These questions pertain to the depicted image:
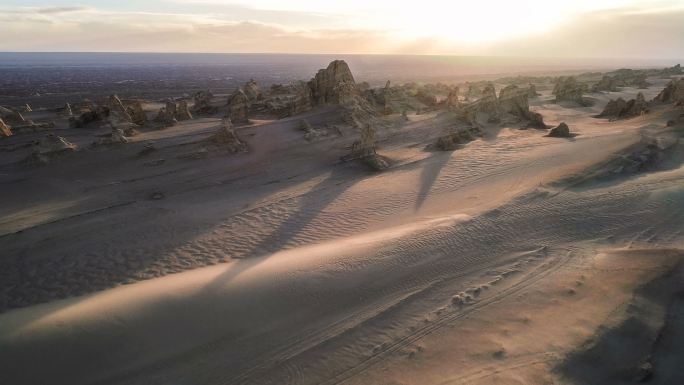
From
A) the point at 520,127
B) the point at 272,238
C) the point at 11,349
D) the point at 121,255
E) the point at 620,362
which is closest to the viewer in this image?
the point at 620,362

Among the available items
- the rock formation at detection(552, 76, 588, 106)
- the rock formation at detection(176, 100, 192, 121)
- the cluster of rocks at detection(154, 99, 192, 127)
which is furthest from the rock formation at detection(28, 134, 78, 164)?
the rock formation at detection(552, 76, 588, 106)

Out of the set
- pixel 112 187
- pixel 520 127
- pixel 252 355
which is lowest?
pixel 252 355

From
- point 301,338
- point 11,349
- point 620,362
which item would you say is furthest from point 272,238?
point 620,362

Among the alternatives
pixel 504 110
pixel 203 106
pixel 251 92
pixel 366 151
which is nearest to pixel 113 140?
pixel 366 151

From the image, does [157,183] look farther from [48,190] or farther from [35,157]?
[35,157]

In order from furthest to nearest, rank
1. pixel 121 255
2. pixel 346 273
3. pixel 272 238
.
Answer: pixel 272 238
pixel 121 255
pixel 346 273

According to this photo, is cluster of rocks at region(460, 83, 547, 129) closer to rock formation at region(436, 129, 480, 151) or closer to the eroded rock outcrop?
rock formation at region(436, 129, 480, 151)

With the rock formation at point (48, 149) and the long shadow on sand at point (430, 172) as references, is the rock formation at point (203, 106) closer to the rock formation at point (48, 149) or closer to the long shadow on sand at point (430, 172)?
the rock formation at point (48, 149)

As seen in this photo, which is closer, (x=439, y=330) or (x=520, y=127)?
(x=439, y=330)
